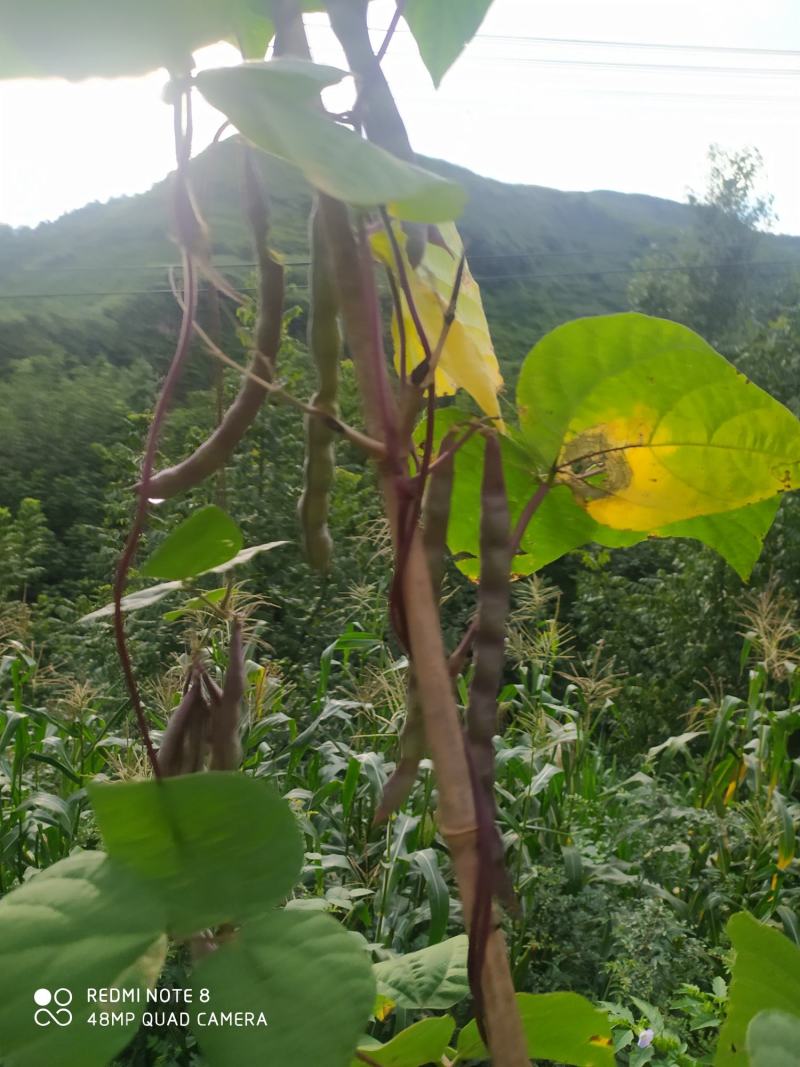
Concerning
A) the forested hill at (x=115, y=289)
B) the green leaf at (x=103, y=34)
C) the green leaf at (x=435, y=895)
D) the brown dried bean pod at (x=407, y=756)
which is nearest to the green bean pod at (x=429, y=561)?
the brown dried bean pod at (x=407, y=756)

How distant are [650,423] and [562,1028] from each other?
0.58 ft

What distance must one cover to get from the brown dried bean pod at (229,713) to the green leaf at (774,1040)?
15cm

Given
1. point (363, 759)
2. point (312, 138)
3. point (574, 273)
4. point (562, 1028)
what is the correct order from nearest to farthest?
point (312, 138)
point (562, 1028)
point (363, 759)
point (574, 273)

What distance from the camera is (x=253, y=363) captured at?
23 cm

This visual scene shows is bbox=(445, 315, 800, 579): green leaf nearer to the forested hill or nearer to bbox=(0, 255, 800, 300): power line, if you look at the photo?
the forested hill

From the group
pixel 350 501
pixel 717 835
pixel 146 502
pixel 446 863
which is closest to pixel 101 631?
pixel 350 501

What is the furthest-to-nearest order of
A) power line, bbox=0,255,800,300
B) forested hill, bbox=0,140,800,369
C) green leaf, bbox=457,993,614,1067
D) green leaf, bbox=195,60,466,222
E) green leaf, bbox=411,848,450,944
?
power line, bbox=0,255,800,300 → forested hill, bbox=0,140,800,369 → green leaf, bbox=411,848,450,944 → green leaf, bbox=457,993,614,1067 → green leaf, bbox=195,60,466,222

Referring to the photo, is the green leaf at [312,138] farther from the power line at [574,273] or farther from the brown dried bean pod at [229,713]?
the power line at [574,273]

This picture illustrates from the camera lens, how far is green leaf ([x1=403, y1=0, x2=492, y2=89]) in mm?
221

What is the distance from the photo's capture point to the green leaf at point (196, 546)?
0.67ft

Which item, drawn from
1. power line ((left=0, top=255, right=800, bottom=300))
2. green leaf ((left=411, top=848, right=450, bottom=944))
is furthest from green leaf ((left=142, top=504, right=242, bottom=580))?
power line ((left=0, top=255, right=800, bottom=300))

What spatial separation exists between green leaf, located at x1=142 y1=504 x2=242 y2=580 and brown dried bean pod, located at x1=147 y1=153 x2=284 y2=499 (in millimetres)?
20

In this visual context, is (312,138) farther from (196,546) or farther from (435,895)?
(435,895)

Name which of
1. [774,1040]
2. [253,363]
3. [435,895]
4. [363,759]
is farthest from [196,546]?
[363,759]
